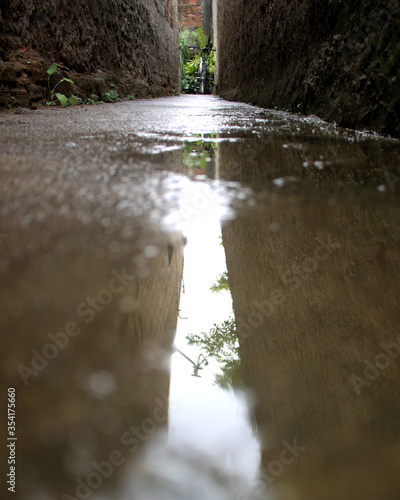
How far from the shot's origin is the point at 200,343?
12.8 inches

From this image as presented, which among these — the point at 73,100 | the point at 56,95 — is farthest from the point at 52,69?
the point at 73,100

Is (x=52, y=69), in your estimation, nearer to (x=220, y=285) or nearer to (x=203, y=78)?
(x=220, y=285)

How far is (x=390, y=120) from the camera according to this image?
1.43 m

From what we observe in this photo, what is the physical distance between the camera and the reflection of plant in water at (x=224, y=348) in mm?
292

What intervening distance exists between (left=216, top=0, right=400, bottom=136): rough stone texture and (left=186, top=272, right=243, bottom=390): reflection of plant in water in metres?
1.31

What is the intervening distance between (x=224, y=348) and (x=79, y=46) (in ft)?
13.3

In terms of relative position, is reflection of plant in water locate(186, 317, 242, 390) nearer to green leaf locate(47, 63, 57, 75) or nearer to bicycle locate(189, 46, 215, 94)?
green leaf locate(47, 63, 57, 75)

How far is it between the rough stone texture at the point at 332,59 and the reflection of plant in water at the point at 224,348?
4.31 ft

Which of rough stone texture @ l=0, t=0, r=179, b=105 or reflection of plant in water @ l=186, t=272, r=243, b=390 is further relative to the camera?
rough stone texture @ l=0, t=0, r=179, b=105

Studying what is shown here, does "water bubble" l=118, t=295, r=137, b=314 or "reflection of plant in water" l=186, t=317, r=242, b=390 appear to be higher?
"water bubble" l=118, t=295, r=137, b=314

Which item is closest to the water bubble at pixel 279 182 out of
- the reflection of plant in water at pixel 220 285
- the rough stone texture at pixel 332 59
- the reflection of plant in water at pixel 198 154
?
the reflection of plant in water at pixel 198 154

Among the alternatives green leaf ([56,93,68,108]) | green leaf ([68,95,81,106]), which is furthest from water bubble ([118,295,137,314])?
green leaf ([68,95,81,106])

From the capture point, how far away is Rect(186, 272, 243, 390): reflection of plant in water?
29cm

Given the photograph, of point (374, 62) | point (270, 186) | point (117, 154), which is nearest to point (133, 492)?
point (270, 186)
